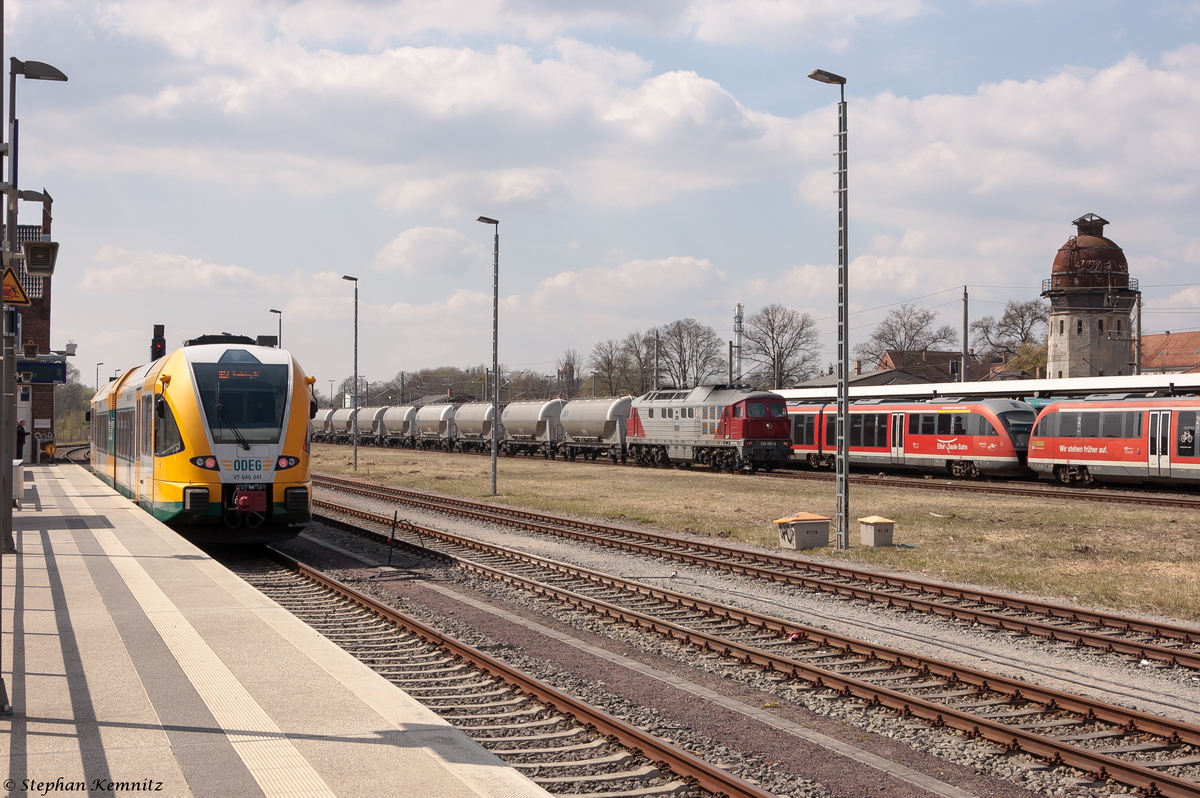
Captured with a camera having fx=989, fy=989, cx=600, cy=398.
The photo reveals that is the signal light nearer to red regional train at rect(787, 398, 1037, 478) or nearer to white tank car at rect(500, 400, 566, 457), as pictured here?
red regional train at rect(787, 398, 1037, 478)

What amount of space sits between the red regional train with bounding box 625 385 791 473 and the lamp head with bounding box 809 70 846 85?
21.5 m

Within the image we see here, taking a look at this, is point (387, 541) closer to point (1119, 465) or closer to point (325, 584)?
point (325, 584)

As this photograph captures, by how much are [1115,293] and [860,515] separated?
209 ft

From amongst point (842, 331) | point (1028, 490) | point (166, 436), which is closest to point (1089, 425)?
point (1028, 490)

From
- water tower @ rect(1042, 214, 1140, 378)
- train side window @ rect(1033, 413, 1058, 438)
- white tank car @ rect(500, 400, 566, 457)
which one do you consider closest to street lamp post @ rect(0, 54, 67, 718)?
train side window @ rect(1033, 413, 1058, 438)

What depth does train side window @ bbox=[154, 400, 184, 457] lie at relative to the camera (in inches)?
614

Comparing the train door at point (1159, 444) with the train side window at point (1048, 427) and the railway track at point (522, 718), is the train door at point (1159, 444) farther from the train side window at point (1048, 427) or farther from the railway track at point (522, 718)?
the railway track at point (522, 718)

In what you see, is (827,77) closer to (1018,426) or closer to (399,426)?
(1018,426)

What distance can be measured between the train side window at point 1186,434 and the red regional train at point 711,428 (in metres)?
14.4

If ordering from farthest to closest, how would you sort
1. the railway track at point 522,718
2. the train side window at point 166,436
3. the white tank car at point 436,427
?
the white tank car at point 436,427, the train side window at point 166,436, the railway track at point 522,718

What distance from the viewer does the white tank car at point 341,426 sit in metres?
82.2

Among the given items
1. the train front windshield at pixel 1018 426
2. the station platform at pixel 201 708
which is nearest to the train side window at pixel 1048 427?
the train front windshield at pixel 1018 426

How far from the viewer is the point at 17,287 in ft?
38.3

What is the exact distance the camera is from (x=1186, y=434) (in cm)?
2819
